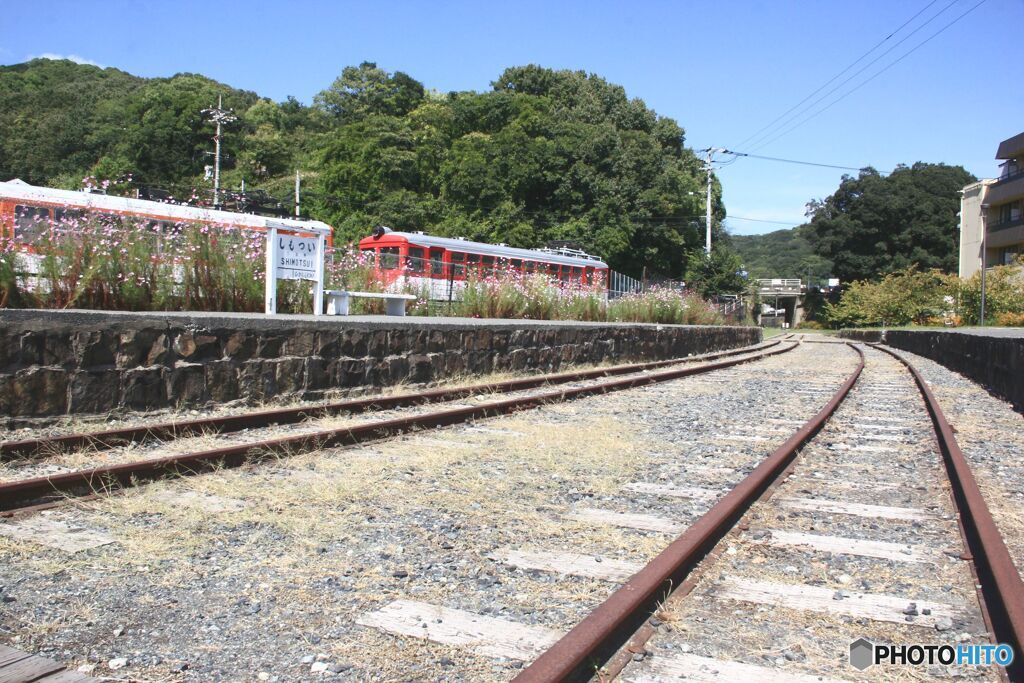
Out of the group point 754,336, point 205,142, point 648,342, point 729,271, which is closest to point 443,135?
point 205,142

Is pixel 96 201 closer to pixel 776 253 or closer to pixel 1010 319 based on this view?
pixel 1010 319

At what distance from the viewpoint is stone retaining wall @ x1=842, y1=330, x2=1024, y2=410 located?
10.9m

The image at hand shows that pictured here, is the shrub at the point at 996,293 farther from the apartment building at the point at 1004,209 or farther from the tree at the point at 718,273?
the apartment building at the point at 1004,209

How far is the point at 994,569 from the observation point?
3.35m

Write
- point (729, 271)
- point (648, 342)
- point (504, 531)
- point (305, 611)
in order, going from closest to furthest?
point (305, 611), point (504, 531), point (648, 342), point (729, 271)

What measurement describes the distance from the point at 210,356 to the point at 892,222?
80853mm

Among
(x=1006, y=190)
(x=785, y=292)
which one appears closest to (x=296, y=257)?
(x=1006, y=190)

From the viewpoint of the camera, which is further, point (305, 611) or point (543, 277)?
point (543, 277)

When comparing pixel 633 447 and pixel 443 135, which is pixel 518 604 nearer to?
pixel 633 447

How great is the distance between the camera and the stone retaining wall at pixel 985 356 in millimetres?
10852

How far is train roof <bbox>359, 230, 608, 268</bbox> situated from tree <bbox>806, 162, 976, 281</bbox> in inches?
2181

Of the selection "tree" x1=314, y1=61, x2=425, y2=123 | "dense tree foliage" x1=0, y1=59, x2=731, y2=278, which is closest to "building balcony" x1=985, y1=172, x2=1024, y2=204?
"dense tree foliage" x1=0, y1=59, x2=731, y2=278

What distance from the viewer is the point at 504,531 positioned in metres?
4.19

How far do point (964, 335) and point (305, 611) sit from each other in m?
17.5
